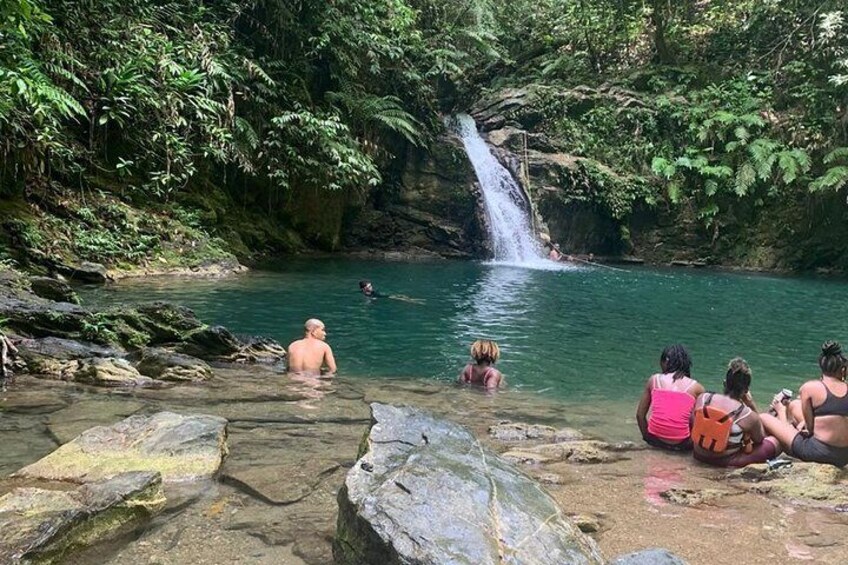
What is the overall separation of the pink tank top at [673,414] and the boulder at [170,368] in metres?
4.48

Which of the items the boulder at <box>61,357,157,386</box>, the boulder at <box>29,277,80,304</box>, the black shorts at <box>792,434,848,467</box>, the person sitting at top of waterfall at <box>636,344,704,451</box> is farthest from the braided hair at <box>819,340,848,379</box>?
the boulder at <box>29,277,80,304</box>

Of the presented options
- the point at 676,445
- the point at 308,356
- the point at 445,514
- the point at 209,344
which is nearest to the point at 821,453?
the point at 676,445

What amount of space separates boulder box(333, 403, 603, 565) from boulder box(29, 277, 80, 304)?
7.68 m

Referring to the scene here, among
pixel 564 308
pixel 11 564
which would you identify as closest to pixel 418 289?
pixel 564 308

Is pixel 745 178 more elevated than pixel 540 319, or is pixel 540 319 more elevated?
pixel 745 178

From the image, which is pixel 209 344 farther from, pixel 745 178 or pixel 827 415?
pixel 745 178

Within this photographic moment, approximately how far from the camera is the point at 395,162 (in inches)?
936

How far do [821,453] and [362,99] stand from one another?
1754 cm

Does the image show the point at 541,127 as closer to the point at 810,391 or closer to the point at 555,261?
the point at 555,261

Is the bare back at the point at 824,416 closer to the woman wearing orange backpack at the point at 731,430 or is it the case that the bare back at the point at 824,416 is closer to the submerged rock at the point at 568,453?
the woman wearing orange backpack at the point at 731,430

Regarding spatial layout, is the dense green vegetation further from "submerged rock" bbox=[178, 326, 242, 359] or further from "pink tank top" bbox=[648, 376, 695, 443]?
"pink tank top" bbox=[648, 376, 695, 443]

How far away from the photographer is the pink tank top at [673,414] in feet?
17.8

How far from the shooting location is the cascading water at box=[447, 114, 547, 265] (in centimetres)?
2344

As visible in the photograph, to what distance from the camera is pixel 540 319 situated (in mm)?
12203
